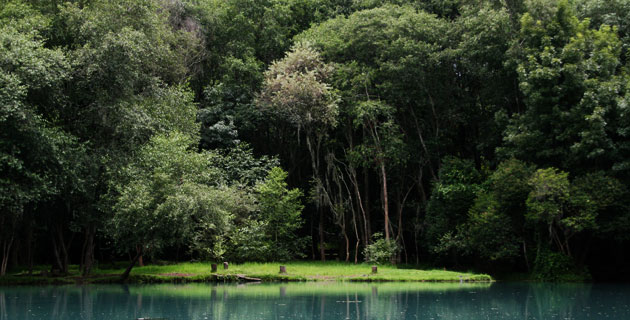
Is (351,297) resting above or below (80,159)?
below

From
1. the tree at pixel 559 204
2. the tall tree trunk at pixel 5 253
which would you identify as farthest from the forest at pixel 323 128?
the tall tree trunk at pixel 5 253

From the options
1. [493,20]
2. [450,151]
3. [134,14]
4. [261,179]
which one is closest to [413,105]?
[450,151]

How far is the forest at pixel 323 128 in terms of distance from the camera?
25953mm

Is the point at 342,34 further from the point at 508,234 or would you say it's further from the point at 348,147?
the point at 508,234

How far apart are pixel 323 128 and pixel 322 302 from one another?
18.3 meters

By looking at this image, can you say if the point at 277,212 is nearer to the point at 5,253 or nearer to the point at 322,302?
the point at 5,253

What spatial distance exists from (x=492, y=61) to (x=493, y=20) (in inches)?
89.3

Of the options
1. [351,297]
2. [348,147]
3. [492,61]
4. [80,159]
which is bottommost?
[351,297]

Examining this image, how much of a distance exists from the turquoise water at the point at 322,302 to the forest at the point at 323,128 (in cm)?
400

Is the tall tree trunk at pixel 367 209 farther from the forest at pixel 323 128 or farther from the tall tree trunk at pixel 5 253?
the tall tree trunk at pixel 5 253

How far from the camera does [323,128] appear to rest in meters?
35.4

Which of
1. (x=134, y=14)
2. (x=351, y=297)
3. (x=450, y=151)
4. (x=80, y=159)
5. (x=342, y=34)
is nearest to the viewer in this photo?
(x=351, y=297)

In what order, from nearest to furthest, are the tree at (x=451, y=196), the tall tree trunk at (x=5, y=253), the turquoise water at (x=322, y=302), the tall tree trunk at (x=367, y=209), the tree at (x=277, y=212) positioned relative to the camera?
the turquoise water at (x=322, y=302) < the tree at (x=451, y=196) < the tall tree trunk at (x=5, y=253) < the tree at (x=277, y=212) < the tall tree trunk at (x=367, y=209)

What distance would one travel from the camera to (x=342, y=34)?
112ft
